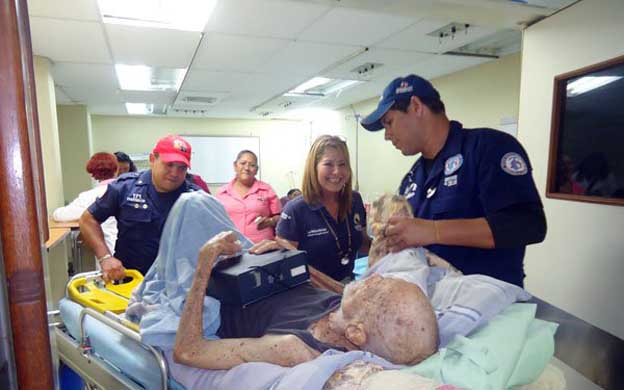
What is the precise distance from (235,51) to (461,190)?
8.59 feet

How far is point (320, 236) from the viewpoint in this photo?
190cm

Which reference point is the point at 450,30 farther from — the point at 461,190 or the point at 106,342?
the point at 106,342

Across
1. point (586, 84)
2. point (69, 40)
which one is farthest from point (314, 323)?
point (69, 40)

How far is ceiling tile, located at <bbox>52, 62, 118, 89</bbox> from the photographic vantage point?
3662 mm

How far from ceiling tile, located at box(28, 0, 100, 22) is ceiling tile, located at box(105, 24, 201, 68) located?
0.21 m

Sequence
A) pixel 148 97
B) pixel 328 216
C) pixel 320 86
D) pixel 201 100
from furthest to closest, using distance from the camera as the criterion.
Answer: pixel 201 100 < pixel 148 97 < pixel 320 86 < pixel 328 216

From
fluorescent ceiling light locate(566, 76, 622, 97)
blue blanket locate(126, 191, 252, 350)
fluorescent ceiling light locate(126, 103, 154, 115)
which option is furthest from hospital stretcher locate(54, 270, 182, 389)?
fluorescent ceiling light locate(126, 103, 154, 115)

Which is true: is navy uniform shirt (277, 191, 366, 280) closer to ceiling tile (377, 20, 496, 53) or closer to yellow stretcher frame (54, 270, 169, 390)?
yellow stretcher frame (54, 270, 169, 390)

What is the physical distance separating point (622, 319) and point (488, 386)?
1.32m

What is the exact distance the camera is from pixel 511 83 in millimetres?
3461

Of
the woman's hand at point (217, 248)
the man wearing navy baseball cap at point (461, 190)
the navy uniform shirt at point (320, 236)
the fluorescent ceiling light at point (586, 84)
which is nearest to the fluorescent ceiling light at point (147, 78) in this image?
the navy uniform shirt at point (320, 236)

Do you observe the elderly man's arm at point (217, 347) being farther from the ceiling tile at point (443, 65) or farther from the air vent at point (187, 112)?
the air vent at point (187, 112)

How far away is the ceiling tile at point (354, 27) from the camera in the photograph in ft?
8.27

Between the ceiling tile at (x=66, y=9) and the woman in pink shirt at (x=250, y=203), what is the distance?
1.48 meters
